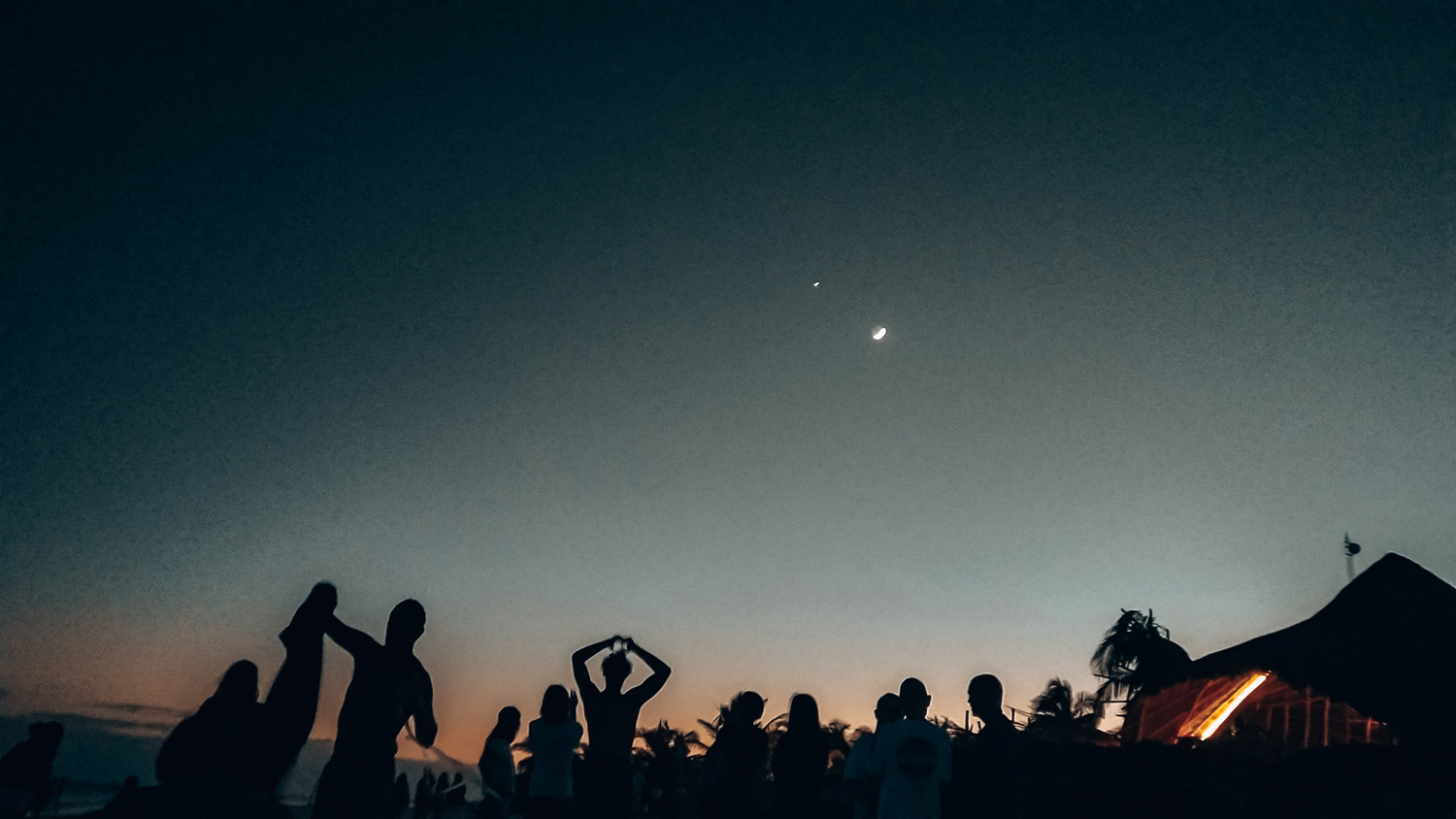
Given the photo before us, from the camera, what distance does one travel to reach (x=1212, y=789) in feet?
27.8

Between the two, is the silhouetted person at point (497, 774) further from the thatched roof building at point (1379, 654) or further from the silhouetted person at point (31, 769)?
the thatched roof building at point (1379, 654)

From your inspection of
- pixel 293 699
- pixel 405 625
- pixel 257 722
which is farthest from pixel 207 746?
pixel 405 625

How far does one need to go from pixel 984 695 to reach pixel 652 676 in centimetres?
249

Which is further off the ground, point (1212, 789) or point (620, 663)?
point (620, 663)

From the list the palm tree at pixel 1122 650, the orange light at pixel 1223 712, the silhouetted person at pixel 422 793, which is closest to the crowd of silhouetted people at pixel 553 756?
the silhouetted person at pixel 422 793

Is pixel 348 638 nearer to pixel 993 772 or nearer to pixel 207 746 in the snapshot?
pixel 207 746

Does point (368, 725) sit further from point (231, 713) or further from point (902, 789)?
point (902, 789)

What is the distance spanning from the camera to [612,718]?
553 centimetres

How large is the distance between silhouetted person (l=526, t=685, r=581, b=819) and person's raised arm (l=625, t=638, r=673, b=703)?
524mm

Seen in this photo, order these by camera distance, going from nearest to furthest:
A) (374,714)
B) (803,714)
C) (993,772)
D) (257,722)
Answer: (257,722) < (374,714) < (993,772) < (803,714)

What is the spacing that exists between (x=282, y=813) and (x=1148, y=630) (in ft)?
149

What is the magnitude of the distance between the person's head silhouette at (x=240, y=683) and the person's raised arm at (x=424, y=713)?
0.83 m

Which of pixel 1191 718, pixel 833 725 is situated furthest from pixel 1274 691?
pixel 833 725

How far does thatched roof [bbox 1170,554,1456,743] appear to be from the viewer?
13000 mm
